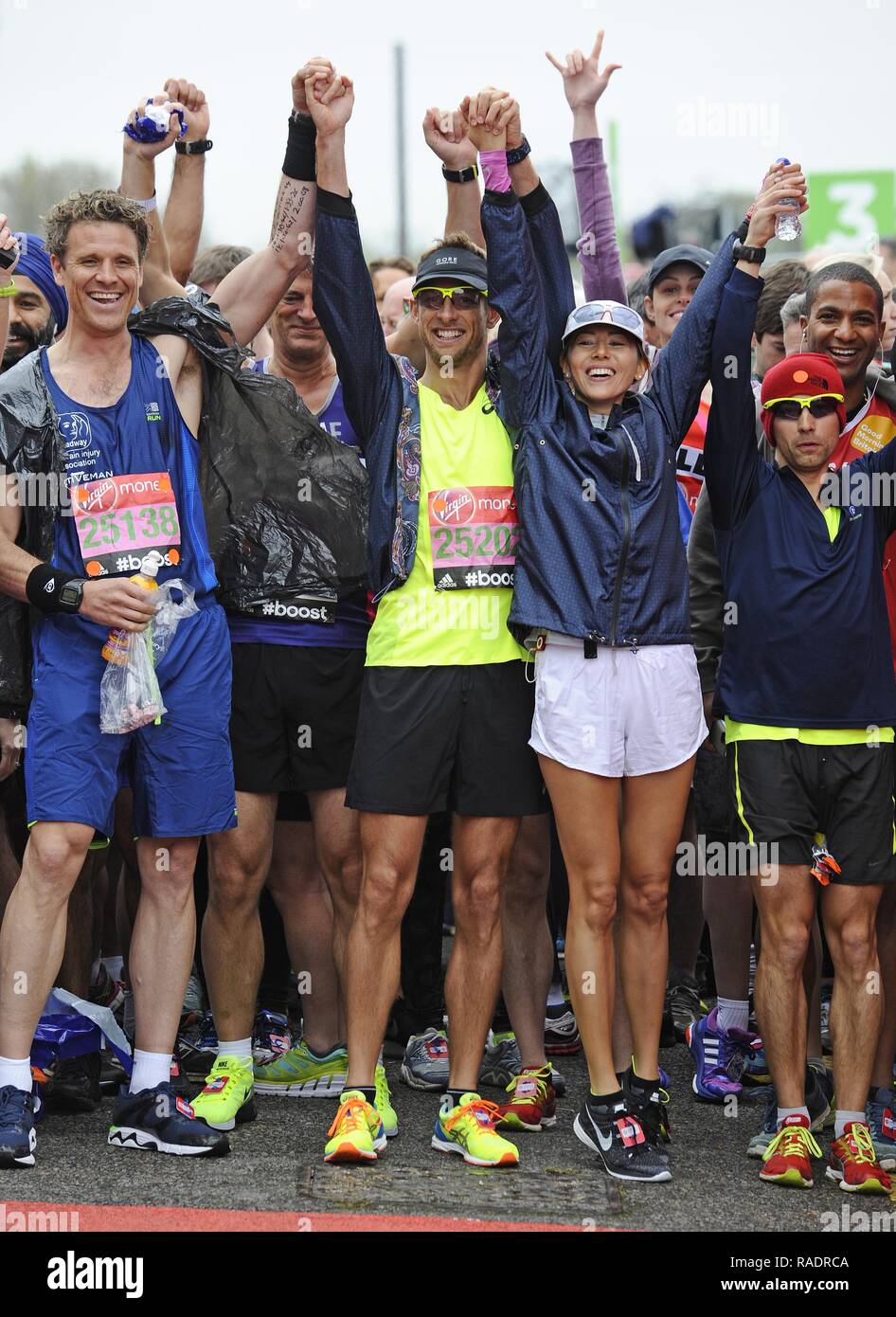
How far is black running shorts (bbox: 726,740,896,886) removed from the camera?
458cm

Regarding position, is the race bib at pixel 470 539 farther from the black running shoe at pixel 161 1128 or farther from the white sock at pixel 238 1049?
the black running shoe at pixel 161 1128

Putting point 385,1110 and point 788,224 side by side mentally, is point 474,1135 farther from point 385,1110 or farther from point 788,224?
point 788,224

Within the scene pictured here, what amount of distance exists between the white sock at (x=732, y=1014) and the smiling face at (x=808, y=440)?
1.77 metres

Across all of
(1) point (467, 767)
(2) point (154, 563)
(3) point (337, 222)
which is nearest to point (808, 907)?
(1) point (467, 767)

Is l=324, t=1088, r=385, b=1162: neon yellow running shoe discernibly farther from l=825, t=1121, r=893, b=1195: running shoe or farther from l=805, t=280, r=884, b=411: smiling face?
l=805, t=280, r=884, b=411: smiling face

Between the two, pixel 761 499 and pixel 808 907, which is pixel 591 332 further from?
pixel 808 907

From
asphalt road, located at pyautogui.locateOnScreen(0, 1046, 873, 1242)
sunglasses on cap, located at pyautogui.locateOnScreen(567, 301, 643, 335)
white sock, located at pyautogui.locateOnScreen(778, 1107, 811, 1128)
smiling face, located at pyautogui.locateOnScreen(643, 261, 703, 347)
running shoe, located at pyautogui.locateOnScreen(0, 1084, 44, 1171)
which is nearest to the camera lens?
asphalt road, located at pyautogui.locateOnScreen(0, 1046, 873, 1242)

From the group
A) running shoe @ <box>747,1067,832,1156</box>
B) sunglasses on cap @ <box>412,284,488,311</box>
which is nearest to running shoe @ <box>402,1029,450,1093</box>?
running shoe @ <box>747,1067,832,1156</box>

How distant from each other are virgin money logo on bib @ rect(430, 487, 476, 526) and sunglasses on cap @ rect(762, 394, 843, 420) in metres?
0.93

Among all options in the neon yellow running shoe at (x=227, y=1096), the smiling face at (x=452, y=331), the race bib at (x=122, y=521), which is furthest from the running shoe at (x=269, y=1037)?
the smiling face at (x=452, y=331)

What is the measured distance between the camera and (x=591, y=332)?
4742 millimetres

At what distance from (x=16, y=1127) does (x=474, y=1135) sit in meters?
1.20

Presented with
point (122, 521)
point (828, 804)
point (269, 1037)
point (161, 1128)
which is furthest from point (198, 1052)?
point (828, 804)

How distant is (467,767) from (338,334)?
1.26m
